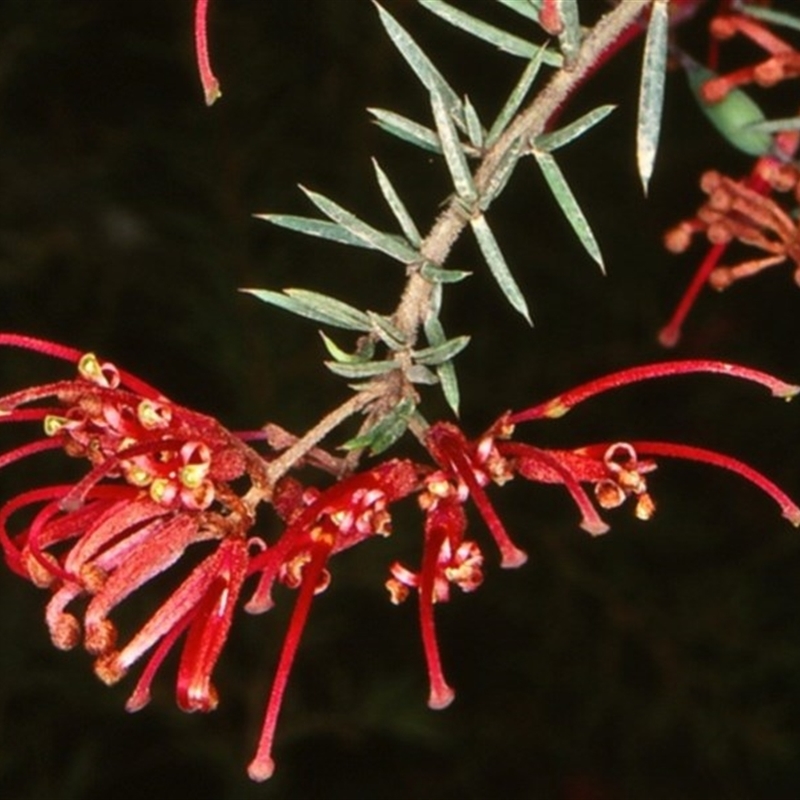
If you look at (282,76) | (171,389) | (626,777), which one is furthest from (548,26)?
(626,777)

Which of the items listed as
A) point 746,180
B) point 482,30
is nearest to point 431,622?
point 482,30

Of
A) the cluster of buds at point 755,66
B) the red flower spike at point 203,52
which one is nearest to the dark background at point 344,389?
the cluster of buds at point 755,66

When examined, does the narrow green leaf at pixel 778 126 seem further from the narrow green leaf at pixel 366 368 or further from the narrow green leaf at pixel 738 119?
the narrow green leaf at pixel 366 368

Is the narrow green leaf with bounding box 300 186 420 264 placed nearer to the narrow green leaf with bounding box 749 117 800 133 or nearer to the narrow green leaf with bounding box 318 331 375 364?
the narrow green leaf with bounding box 318 331 375 364

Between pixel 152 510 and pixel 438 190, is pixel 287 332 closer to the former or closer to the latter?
pixel 438 190

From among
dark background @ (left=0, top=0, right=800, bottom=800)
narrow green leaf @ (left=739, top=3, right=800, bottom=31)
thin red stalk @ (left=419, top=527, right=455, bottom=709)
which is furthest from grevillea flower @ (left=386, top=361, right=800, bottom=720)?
dark background @ (left=0, top=0, right=800, bottom=800)

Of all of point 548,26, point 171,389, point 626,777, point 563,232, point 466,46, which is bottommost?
point 626,777
